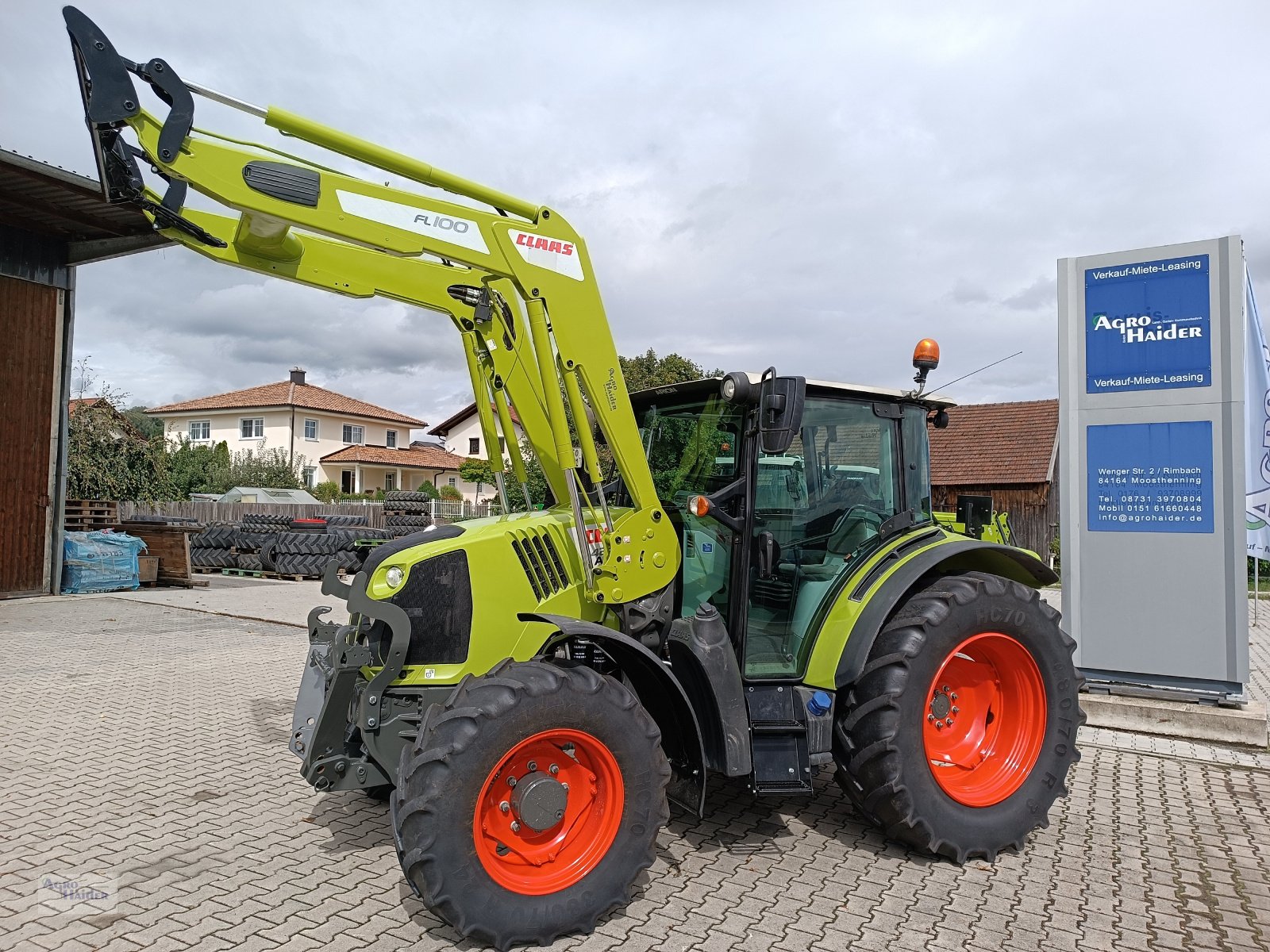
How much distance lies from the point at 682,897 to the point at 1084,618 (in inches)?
194

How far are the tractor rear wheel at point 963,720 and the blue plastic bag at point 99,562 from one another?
15857 millimetres

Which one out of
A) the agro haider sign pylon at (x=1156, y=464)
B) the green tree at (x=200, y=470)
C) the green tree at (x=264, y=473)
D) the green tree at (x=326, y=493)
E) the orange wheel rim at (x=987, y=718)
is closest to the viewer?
the orange wheel rim at (x=987, y=718)

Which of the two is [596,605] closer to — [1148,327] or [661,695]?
[661,695]

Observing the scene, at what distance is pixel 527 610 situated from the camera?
4.06m

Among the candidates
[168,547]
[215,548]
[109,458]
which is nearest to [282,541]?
[215,548]

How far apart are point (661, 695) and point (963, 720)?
1.85 m

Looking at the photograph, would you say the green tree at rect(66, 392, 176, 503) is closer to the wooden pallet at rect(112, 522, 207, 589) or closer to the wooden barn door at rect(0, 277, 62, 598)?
the wooden pallet at rect(112, 522, 207, 589)

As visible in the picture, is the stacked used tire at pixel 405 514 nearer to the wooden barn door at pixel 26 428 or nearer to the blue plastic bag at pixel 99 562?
the blue plastic bag at pixel 99 562

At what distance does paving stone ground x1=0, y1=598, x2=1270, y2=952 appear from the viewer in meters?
3.56

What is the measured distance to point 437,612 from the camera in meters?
3.93

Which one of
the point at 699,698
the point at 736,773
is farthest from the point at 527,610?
the point at 736,773

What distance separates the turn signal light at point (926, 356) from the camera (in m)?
4.91

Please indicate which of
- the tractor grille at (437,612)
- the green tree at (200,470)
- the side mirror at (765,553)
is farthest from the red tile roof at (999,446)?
the green tree at (200,470)

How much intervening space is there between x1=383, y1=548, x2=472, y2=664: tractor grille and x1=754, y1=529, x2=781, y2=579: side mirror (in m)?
1.35
